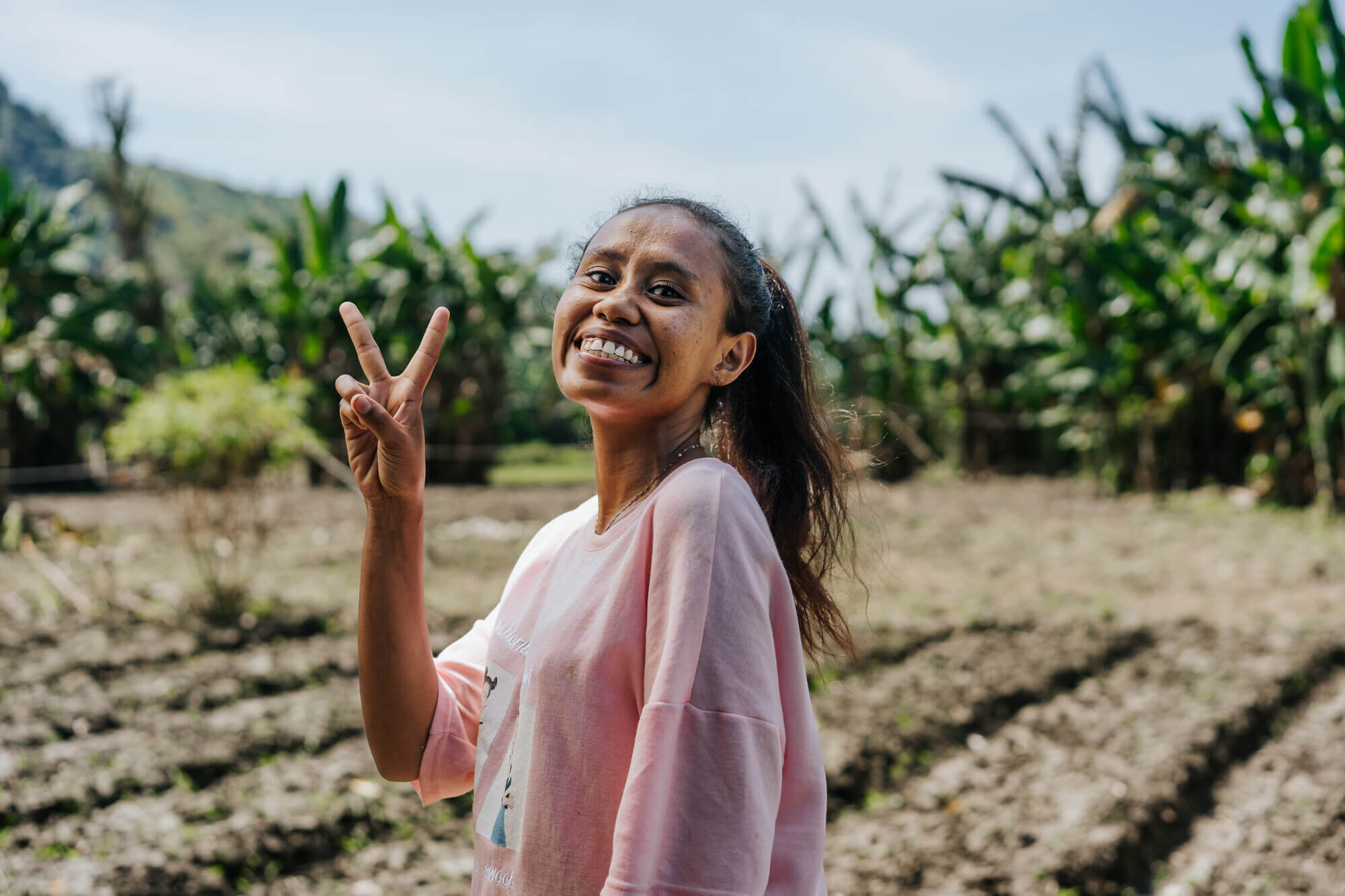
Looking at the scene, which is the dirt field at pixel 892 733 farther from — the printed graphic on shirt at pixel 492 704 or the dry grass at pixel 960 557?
the printed graphic on shirt at pixel 492 704

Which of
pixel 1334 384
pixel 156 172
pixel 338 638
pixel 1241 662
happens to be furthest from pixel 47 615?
pixel 156 172

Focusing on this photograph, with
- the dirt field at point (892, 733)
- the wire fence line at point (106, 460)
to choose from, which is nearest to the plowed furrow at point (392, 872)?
the dirt field at point (892, 733)

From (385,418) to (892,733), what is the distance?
3.21 m

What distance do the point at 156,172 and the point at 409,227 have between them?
6076 cm

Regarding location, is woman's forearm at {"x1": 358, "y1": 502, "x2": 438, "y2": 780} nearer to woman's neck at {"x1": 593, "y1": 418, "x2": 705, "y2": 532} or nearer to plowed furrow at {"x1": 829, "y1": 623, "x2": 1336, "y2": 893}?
woman's neck at {"x1": 593, "y1": 418, "x2": 705, "y2": 532}

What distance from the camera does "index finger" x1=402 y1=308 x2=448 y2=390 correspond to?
1086mm

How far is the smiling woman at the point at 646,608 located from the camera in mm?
869

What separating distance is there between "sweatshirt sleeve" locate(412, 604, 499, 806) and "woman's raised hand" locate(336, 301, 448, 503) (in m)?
0.20

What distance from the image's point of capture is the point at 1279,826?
323cm

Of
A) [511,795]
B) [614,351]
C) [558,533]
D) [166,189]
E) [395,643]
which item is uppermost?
[166,189]

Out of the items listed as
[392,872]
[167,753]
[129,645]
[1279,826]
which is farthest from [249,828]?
[1279,826]

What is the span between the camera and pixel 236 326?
46.8 feet

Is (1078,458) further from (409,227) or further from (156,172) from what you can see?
(156,172)

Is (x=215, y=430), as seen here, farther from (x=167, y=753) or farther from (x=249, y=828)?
(x=249, y=828)
